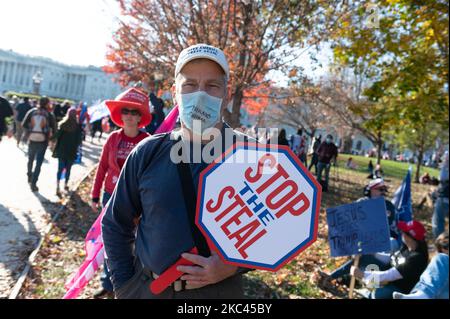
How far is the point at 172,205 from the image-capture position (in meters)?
1.81

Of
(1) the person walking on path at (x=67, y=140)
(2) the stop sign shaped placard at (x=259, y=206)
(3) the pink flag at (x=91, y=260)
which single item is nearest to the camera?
(2) the stop sign shaped placard at (x=259, y=206)

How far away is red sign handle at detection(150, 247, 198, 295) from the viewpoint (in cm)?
178

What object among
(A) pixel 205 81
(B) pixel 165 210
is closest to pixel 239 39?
(A) pixel 205 81

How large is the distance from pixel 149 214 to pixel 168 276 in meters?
0.32

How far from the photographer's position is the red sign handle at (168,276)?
1.78 m

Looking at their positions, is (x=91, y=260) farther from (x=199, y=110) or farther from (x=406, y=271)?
(x=406, y=271)

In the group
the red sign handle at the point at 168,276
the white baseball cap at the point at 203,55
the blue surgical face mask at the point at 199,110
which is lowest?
the red sign handle at the point at 168,276

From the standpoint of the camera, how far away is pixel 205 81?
77.2 inches

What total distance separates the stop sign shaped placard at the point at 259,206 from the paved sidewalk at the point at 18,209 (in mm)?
3516

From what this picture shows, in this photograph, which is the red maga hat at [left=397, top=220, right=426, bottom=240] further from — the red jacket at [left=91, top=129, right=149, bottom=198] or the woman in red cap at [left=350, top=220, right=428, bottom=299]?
the red jacket at [left=91, top=129, right=149, bottom=198]

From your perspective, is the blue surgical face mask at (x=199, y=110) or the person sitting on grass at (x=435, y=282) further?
the person sitting on grass at (x=435, y=282)

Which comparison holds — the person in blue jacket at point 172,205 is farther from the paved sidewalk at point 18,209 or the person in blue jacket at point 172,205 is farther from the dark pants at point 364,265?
the dark pants at point 364,265

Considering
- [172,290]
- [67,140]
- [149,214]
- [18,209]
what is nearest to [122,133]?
[149,214]

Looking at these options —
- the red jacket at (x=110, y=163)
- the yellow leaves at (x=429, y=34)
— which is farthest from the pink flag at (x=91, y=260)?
the yellow leaves at (x=429, y=34)
